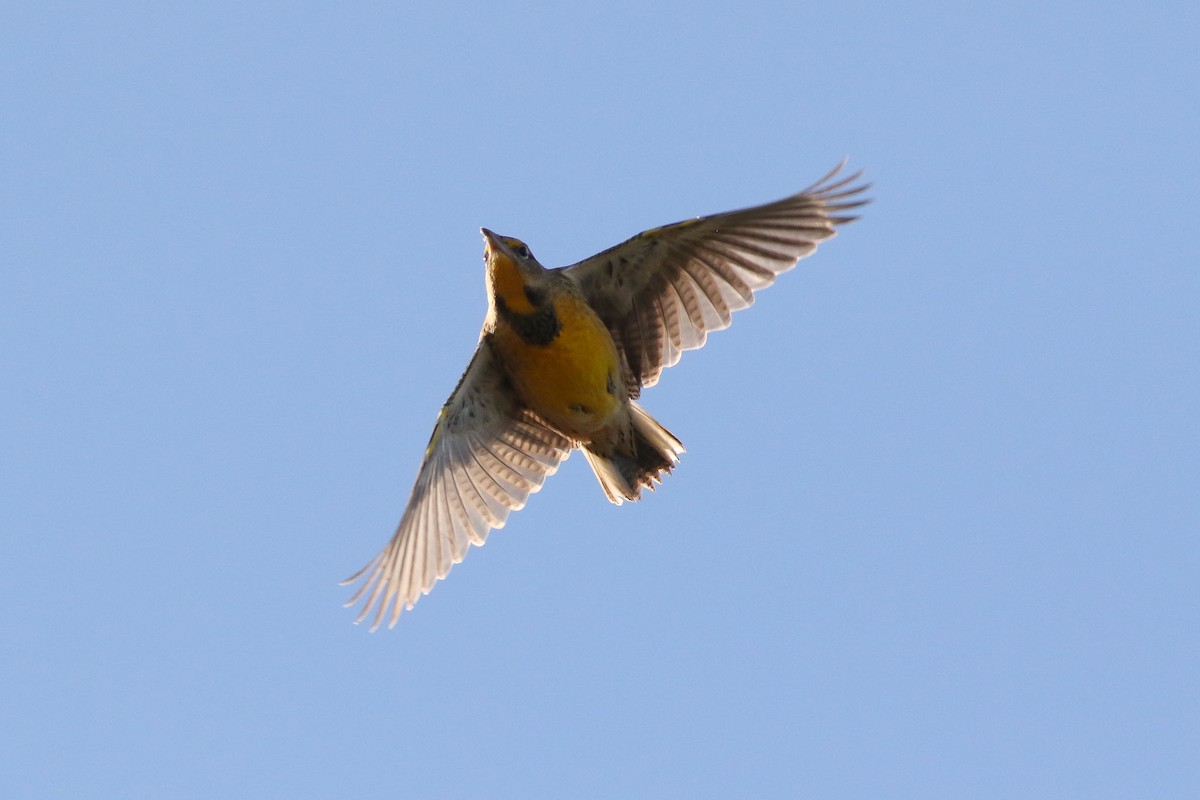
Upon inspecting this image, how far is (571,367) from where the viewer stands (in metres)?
13.2

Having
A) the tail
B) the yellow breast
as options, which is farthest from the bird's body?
the tail

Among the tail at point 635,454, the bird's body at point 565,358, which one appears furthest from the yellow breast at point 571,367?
the tail at point 635,454

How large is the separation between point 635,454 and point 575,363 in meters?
1.19

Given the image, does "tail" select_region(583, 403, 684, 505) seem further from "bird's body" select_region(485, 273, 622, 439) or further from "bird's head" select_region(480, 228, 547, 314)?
"bird's head" select_region(480, 228, 547, 314)

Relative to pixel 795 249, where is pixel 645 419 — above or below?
below

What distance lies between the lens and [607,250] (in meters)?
13.6

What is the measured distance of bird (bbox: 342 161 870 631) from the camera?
13.2 metres

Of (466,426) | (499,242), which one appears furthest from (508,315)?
(466,426)

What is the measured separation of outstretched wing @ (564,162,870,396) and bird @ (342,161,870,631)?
10 millimetres

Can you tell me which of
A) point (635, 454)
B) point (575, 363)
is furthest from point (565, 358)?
point (635, 454)

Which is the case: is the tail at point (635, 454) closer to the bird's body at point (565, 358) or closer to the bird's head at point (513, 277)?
the bird's body at point (565, 358)

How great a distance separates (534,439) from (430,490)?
36.0 inches

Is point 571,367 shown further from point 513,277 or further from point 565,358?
point 513,277

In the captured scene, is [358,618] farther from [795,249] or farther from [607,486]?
[795,249]
